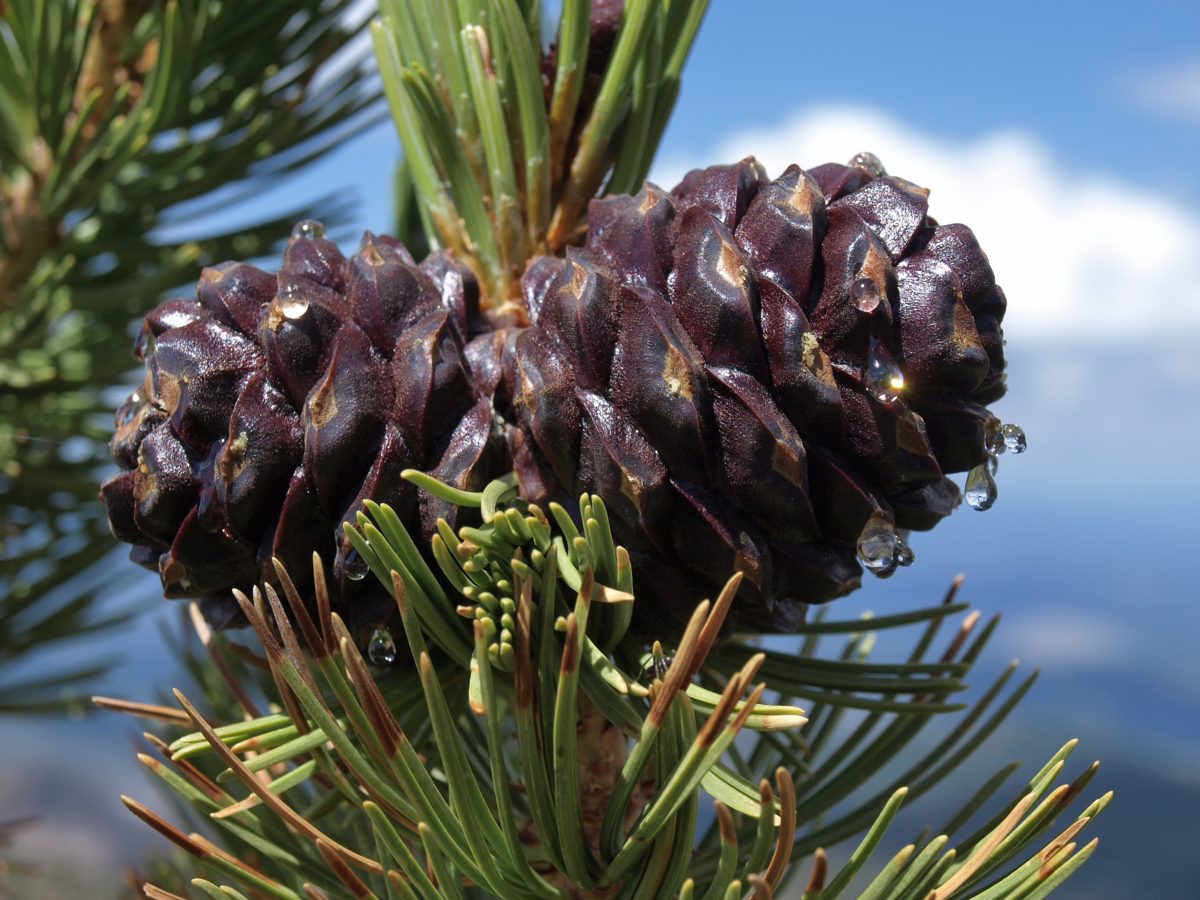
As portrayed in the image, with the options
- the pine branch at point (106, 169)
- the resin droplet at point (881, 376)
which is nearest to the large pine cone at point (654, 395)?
the resin droplet at point (881, 376)

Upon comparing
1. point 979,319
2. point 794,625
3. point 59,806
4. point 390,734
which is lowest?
point 59,806

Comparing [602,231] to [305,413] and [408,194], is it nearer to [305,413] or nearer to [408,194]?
[305,413]

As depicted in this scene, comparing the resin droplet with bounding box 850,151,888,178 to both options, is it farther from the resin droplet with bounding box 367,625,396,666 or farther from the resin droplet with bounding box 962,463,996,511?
the resin droplet with bounding box 367,625,396,666

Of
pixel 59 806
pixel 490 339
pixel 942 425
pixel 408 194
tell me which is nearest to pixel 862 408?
pixel 942 425

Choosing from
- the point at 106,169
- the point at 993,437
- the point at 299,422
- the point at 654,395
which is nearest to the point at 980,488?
the point at 993,437

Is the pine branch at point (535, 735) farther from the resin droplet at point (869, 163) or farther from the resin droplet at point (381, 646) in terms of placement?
the resin droplet at point (869, 163)

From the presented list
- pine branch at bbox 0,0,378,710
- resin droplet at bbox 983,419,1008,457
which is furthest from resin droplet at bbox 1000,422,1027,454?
pine branch at bbox 0,0,378,710

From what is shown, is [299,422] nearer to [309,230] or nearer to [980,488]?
[309,230]
